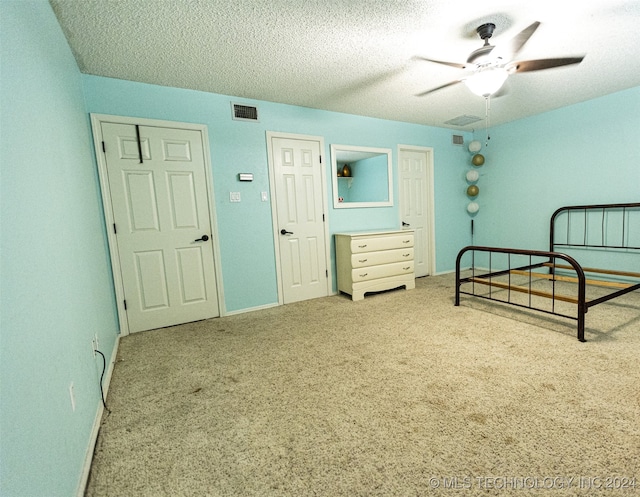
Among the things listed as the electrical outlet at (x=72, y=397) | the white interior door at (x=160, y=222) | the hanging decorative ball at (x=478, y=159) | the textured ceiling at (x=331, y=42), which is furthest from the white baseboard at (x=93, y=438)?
the hanging decorative ball at (x=478, y=159)

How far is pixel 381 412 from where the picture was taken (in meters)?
1.60

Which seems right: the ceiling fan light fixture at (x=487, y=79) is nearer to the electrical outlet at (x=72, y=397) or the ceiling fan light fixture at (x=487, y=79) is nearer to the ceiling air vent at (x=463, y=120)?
the ceiling air vent at (x=463, y=120)

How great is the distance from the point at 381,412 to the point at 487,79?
2.51 meters

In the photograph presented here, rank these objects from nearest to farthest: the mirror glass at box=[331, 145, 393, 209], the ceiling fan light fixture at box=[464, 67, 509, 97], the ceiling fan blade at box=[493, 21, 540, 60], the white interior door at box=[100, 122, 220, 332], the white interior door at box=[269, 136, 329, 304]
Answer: the ceiling fan blade at box=[493, 21, 540, 60]
the ceiling fan light fixture at box=[464, 67, 509, 97]
the white interior door at box=[100, 122, 220, 332]
the white interior door at box=[269, 136, 329, 304]
the mirror glass at box=[331, 145, 393, 209]

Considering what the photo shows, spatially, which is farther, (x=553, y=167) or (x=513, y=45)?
(x=553, y=167)

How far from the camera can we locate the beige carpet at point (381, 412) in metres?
1.21

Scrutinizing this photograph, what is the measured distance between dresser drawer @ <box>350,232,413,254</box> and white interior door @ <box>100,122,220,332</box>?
1731 mm

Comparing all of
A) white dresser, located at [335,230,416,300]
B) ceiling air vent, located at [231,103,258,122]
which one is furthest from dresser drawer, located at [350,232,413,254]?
ceiling air vent, located at [231,103,258,122]

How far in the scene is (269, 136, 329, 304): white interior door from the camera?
141 inches

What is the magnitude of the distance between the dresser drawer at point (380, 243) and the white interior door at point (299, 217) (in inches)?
18.9

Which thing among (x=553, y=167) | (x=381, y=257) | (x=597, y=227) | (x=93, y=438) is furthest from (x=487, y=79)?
(x=93, y=438)

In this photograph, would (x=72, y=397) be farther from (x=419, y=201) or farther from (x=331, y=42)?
(x=419, y=201)

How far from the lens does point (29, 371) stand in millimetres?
931

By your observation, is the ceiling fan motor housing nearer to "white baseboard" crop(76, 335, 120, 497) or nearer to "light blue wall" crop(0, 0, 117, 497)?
"light blue wall" crop(0, 0, 117, 497)
